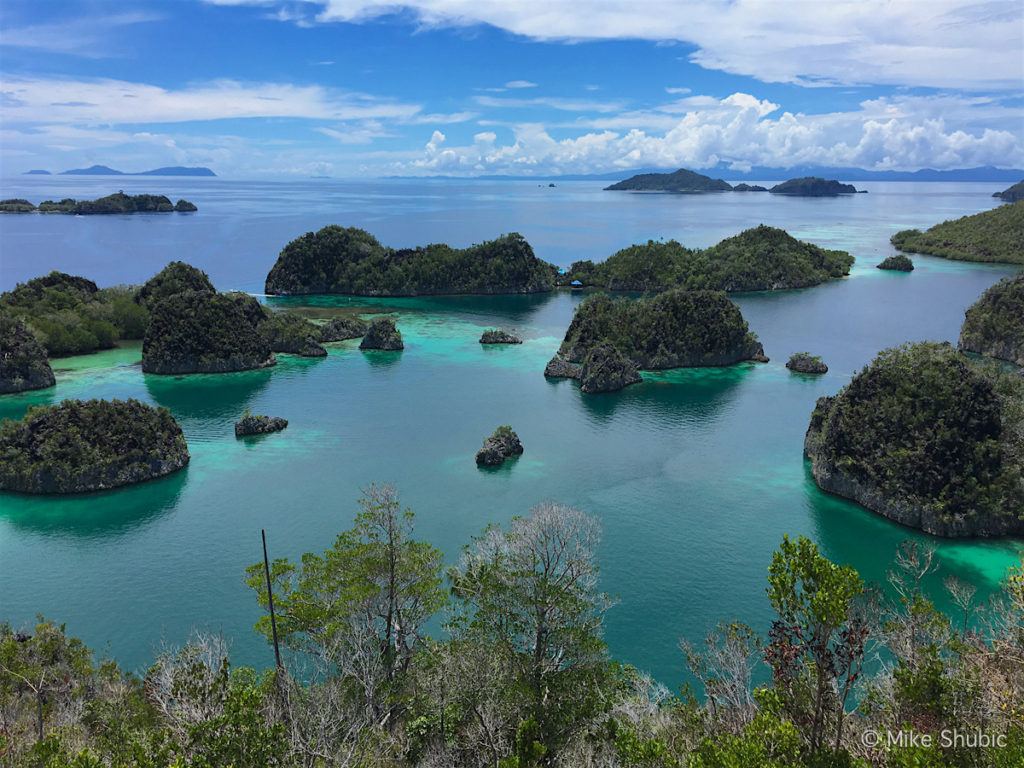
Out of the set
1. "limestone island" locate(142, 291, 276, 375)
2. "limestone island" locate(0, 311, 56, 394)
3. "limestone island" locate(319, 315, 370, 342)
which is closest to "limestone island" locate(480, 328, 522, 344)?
"limestone island" locate(319, 315, 370, 342)

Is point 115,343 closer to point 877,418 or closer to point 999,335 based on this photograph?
point 877,418

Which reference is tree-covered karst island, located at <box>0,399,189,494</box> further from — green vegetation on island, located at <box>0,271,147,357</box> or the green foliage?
the green foliage

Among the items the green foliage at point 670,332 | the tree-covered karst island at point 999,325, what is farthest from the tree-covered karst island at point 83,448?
the tree-covered karst island at point 999,325

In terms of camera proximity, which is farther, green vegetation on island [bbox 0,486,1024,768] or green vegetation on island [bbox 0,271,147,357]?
green vegetation on island [bbox 0,271,147,357]

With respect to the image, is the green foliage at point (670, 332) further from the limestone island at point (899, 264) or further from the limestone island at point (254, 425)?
the limestone island at point (899, 264)

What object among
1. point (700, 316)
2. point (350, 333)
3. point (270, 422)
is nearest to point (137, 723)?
point (270, 422)

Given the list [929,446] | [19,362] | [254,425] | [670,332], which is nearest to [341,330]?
[19,362]
